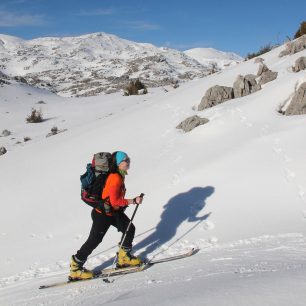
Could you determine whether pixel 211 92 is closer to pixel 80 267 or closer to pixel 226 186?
pixel 226 186

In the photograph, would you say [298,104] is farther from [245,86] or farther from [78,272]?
[78,272]

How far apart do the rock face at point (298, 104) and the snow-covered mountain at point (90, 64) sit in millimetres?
41117

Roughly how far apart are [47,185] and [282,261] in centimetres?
670

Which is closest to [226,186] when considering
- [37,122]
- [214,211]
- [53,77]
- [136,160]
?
[214,211]

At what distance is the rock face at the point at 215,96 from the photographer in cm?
1317

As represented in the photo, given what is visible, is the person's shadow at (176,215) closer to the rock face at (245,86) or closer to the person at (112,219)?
the person at (112,219)

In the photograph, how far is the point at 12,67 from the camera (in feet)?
332

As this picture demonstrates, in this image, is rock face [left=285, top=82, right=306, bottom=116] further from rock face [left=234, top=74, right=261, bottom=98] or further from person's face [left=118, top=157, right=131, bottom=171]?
person's face [left=118, top=157, right=131, bottom=171]

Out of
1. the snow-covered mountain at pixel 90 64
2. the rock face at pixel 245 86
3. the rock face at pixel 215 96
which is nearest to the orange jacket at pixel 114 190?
the rock face at pixel 215 96

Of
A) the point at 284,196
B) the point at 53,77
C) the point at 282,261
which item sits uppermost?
the point at 53,77

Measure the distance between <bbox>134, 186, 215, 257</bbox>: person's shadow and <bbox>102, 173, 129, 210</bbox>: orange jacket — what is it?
157cm

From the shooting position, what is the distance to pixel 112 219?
637 cm

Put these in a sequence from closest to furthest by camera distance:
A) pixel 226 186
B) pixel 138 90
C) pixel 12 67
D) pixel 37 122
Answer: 1. pixel 226 186
2. pixel 37 122
3. pixel 138 90
4. pixel 12 67

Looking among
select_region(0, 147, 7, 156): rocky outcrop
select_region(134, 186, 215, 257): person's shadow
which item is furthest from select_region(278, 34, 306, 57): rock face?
select_region(0, 147, 7, 156): rocky outcrop
